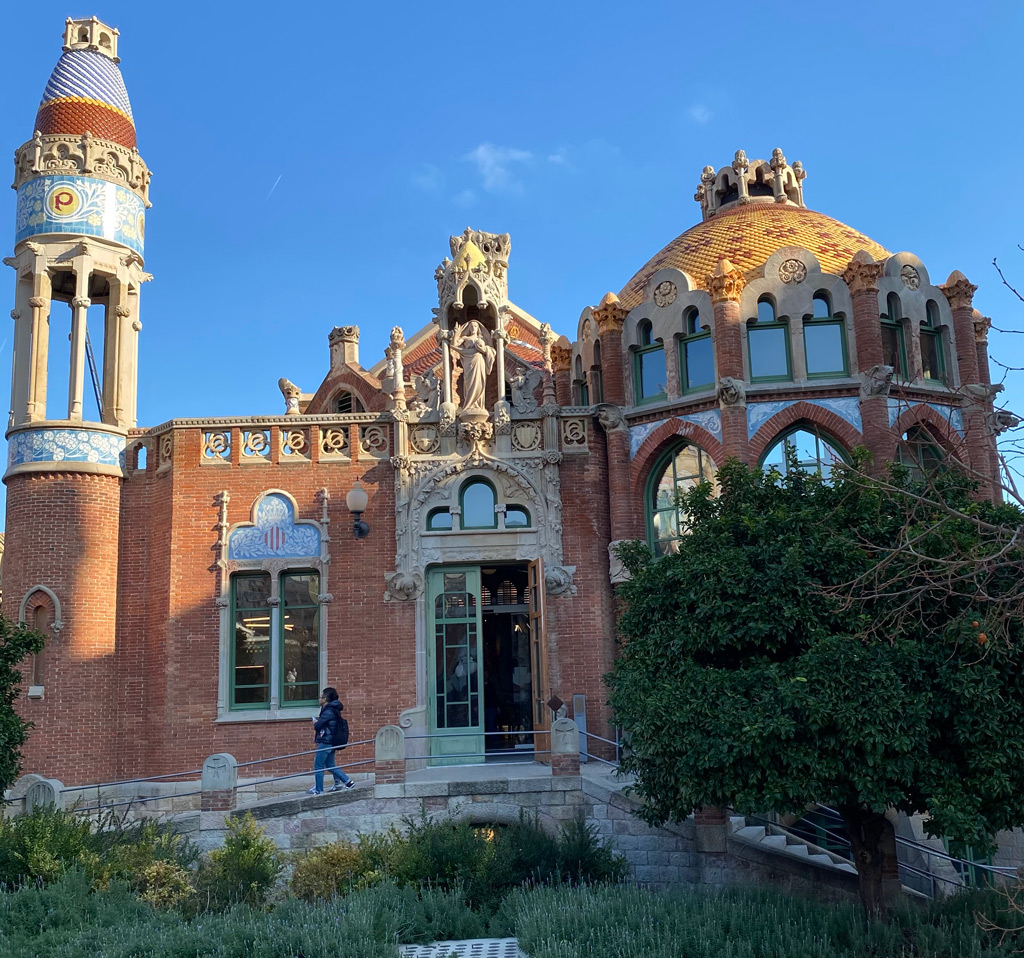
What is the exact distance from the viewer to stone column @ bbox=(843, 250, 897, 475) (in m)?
18.2

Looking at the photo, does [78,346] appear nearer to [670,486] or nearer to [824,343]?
[670,486]

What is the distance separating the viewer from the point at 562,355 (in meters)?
22.3

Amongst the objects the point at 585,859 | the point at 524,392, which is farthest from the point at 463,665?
the point at 585,859

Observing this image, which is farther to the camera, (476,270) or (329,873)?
(476,270)

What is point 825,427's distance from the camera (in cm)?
1870

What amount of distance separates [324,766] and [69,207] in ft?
37.5

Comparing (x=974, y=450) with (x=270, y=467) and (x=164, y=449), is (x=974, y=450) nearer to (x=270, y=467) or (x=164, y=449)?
(x=270, y=467)

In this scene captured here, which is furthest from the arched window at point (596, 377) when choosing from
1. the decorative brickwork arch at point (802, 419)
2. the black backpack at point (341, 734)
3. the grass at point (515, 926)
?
the grass at point (515, 926)

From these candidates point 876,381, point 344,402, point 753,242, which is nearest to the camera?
point 876,381

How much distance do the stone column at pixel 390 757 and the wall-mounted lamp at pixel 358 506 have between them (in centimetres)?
443

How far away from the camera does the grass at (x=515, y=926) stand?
10461 mm

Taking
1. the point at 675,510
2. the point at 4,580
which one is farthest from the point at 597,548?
the point at 4,580

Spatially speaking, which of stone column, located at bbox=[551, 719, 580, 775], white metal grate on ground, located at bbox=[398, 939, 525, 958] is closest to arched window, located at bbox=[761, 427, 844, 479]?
stone column, located at bbox=[551, 719, 580, 775]

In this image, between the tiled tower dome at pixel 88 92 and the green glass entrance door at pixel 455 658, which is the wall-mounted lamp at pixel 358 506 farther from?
the tiled tower dome at pixel 88 92
